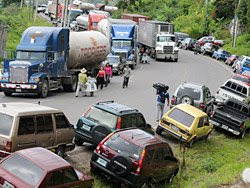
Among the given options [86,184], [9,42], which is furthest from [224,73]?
[86,184]

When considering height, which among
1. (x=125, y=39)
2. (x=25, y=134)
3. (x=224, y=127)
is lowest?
(x=224, y=127)

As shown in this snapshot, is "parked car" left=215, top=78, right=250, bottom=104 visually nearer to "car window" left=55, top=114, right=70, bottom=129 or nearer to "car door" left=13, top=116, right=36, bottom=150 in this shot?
"car window" left=55, top=114, right=70, bottom=129

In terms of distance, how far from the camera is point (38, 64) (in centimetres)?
2664

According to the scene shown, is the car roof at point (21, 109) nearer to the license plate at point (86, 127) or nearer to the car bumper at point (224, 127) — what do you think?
the license plate at point (86, 127)

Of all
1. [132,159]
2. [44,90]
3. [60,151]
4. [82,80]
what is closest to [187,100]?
[82,80]

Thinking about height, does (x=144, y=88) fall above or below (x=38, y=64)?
below

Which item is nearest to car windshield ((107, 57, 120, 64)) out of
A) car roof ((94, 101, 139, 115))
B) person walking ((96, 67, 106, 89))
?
person walking ((96, 67, 106, 89))

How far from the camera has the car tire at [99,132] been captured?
15.5m

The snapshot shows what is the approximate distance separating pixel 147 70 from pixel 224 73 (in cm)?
781

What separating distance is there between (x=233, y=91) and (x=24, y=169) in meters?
20.2

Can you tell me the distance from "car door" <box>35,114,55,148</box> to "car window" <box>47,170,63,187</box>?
2.99 meters

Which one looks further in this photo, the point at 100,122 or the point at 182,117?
the point at 182,117

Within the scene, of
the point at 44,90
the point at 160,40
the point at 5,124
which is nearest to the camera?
the point at 5,124

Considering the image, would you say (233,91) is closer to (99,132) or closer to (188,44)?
(99,132)
